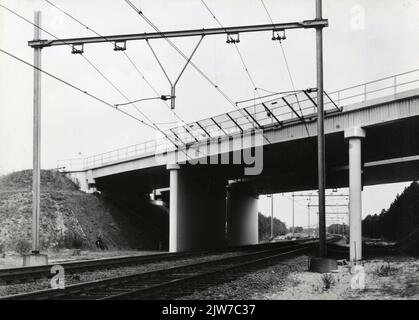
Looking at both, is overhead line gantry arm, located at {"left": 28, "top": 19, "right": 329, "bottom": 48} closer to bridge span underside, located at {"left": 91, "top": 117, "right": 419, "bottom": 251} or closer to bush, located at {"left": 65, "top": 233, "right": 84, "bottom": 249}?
bridge span underside, located at {"left": 91, "top": 117, "right": 419, "bottom": 251}

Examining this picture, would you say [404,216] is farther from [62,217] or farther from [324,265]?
[324,265]

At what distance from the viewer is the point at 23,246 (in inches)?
1332

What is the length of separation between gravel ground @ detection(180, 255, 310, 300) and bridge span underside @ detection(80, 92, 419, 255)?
8263 millimetres

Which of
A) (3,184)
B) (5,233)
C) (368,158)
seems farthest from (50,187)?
(368,158)

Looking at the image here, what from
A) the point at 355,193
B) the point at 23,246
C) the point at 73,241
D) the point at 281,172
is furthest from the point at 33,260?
the point at 281,172

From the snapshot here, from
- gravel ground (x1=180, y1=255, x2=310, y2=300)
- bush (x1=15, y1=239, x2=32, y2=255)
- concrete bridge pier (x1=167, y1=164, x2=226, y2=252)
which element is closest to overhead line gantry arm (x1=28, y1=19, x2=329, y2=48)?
gravel ground (x1=180, y1=255, x2=310, y2=300)

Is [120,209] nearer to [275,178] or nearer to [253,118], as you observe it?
[275,178]

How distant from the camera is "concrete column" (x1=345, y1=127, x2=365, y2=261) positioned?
980 inches

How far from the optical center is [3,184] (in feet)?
163

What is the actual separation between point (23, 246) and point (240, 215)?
2456 cm
